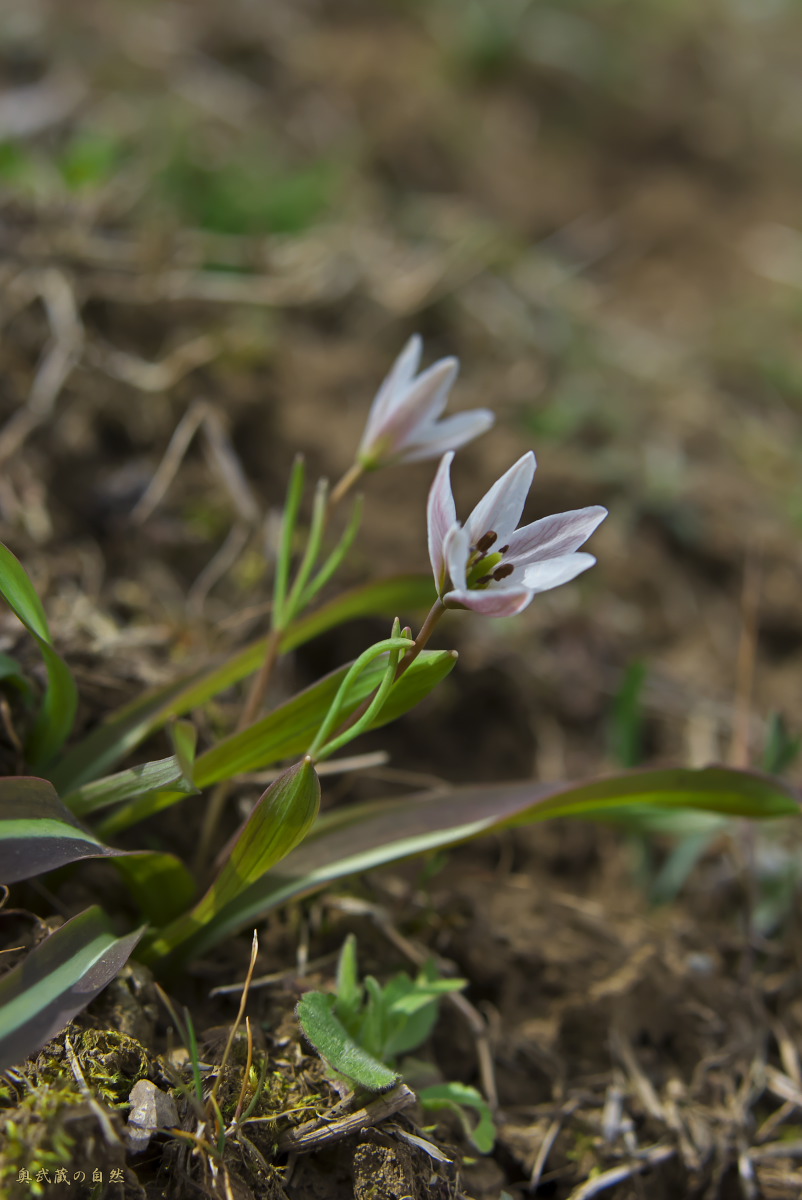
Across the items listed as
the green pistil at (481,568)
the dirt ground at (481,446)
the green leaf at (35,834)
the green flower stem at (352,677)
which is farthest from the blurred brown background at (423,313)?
the green pistil at (481,568)

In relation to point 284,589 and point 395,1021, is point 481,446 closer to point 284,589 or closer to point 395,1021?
point 284,589

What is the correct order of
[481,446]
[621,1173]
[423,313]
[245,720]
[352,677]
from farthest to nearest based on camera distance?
[423,313] → [481,446] → [245,720] → [621,1173] → [352,677]

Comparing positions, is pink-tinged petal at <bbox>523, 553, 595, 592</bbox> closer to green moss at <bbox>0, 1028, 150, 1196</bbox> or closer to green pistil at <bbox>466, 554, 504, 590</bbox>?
green pistil at <bbox>466, 554, 504, 590</bbox>

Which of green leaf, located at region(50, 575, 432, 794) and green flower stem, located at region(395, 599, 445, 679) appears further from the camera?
green leaf, located at region(50, 575, 432, 794)

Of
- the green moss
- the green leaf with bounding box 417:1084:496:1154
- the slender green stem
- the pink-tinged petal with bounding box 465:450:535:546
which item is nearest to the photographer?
the green moss

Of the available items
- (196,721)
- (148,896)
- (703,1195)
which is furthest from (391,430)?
(703,1195)

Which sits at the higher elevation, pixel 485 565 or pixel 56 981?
pixel 485 565

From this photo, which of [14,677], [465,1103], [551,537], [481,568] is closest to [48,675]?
[14,677]

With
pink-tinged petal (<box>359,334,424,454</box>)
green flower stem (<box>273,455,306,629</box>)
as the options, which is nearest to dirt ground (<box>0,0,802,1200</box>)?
green flower stem (<box>273,455,306,629</box>)
